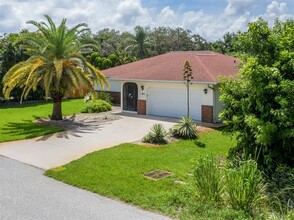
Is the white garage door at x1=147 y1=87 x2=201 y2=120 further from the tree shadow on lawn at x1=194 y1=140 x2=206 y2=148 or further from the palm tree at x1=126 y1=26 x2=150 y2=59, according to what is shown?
the palm tree at x1=126 y1=26 x2=150 y2=59

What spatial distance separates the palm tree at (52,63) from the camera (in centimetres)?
1936

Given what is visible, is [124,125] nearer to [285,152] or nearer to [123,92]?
[123,92]

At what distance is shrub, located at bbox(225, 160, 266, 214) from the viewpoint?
7.62m

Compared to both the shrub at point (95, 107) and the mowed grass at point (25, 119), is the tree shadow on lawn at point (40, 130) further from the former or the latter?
the shrub at point (95, 107)

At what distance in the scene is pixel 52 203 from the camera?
27.6 feet

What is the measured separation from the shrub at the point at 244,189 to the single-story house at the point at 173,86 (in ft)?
39.7

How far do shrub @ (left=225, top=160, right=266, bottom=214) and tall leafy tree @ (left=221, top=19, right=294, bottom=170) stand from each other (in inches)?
58.9

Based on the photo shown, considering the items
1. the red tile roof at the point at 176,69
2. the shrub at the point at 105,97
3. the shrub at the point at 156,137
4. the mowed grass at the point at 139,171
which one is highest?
the red tile roof at the point at 176,69

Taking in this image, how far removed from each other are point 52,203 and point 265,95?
681cm

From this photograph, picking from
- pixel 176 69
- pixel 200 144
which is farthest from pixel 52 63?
pixel 200 144

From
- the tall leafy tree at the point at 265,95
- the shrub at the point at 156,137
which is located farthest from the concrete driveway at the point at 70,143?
the tall leafy tree at the point at 265,95

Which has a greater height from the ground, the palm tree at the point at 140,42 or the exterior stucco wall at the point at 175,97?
the palm tree at the point at 140,42

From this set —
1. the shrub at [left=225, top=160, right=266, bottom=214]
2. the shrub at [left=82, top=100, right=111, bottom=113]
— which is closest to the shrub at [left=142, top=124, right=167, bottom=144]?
the shrub at [left=225, top=160, right=266, bottom=214]

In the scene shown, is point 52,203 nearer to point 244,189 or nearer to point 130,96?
point 244,189
